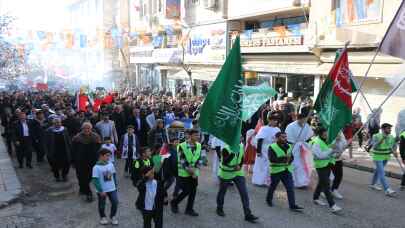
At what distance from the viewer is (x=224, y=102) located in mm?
6039

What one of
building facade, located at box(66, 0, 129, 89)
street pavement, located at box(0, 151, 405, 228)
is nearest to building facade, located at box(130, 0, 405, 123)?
street pavement, located at box(0, 151, 405, 228)

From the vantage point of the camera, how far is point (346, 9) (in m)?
16.2

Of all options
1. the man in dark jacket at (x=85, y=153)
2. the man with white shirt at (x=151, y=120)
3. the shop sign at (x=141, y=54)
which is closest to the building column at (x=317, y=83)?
the man with white shirt at (x=151, y=120)

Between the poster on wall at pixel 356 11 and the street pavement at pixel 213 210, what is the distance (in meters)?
8.13

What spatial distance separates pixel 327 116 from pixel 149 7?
32792 millimetres

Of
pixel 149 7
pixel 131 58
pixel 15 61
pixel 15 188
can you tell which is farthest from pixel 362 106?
pixel 131 58

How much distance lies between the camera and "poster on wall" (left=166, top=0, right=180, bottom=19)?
31422mm

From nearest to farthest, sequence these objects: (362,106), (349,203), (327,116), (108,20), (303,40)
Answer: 1. (327,116)
2. (349,203)
3. (362,106)
4. (303,40)
5. (108,20)

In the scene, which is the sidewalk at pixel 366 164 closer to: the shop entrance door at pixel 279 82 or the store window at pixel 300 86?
the store window at pixel 300 86

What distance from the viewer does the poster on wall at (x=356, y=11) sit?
14.9 meters

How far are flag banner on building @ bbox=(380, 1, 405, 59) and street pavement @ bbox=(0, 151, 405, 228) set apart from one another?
9.23 ft

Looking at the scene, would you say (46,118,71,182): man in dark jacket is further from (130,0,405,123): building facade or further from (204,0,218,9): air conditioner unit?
(204,0,218,9): air conditioner unit

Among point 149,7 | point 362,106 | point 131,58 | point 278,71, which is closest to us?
point 362,106

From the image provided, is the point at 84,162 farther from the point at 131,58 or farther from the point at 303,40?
the point at 131,58
